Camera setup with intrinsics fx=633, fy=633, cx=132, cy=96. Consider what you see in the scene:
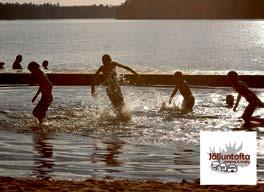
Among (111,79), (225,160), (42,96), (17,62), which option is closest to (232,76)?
(111,79)

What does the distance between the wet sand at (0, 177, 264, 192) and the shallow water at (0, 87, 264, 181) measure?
97 cm

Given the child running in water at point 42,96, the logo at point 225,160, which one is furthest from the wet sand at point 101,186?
the child running in water at point 42,96

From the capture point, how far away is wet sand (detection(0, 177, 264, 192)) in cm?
948

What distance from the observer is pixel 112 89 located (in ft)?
59.9

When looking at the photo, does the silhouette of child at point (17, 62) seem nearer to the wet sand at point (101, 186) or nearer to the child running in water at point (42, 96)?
the child running in water at point (42, 96)

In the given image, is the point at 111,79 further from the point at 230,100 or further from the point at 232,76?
the point at 230,100

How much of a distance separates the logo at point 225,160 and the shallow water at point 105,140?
1202mm

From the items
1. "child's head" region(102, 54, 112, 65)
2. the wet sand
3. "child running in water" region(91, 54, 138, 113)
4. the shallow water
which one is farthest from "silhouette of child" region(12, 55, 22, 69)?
the wet sand

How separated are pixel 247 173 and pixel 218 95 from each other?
15.8 metres

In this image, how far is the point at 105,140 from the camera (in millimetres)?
14852

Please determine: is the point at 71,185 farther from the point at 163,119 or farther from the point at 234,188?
the point at 163,119

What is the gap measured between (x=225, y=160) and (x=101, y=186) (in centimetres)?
192

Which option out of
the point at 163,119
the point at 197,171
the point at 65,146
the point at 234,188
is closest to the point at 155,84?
the point at 163,119

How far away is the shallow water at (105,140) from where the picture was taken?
11.7m
